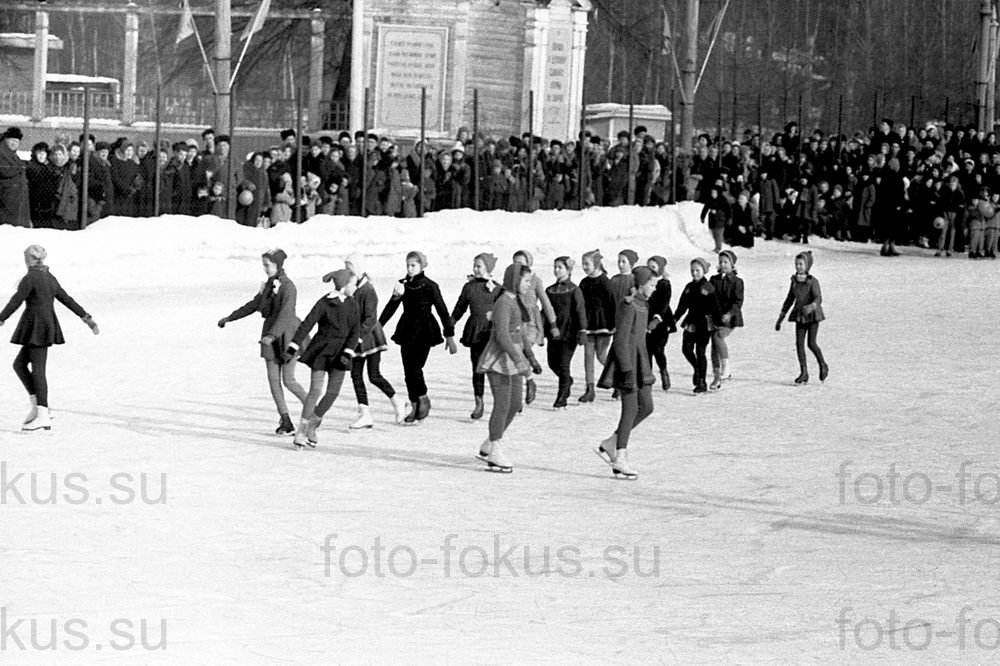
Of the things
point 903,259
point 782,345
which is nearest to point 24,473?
point 782,345

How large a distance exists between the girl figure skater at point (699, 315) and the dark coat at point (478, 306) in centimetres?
296

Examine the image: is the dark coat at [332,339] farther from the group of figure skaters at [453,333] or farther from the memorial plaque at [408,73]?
the memorial plaque at [408,73]

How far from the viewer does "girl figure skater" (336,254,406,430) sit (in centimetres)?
1544

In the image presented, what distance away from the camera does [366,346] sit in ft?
52.0

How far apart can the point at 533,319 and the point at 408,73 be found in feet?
74.5

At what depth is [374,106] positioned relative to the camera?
37.6 meters

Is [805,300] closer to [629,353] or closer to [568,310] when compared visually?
[568,310]

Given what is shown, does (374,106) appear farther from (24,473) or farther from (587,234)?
(24,473)

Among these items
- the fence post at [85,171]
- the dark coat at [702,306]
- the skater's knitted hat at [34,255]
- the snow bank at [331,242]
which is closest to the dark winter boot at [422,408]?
the dark coat at [702,306]

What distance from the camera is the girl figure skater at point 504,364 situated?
46.8ft

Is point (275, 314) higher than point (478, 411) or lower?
higher

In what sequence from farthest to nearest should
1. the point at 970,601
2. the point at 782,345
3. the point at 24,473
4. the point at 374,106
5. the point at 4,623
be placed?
the point at 374,106 → the point at 782,345 → the point at 24,473 → the point at 970,601 → the point at 4,623

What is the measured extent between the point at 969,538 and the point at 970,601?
1816 mm

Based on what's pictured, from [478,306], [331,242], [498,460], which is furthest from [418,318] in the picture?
[331,242]
